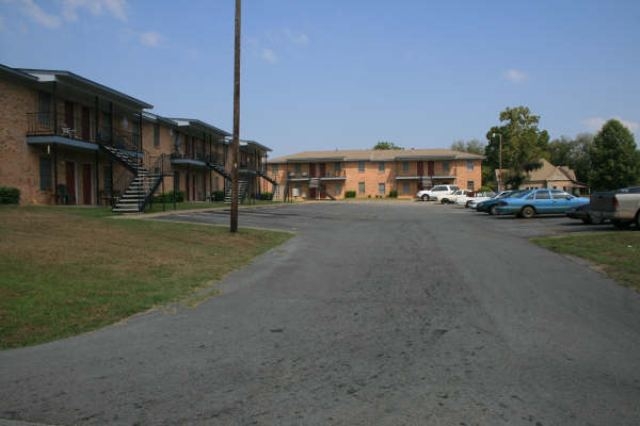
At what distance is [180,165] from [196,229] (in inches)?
1013

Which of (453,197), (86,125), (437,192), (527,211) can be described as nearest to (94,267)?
(86,125)

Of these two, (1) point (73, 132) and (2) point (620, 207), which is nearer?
(2) point (620, 207)

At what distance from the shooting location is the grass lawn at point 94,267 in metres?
6.95

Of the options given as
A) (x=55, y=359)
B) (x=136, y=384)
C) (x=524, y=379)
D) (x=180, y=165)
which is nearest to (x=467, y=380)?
(x=524, y=379)

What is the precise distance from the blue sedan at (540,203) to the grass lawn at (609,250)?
9237 millimetres

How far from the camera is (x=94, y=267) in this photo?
9945 mm

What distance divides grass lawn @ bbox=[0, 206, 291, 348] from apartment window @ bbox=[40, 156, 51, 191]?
26.9 feet

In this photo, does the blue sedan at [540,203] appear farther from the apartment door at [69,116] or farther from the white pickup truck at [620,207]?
the apartment door at [69,116]

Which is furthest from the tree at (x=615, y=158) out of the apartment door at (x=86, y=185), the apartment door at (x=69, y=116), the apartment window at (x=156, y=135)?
the apartment door at (x=69, y=116)

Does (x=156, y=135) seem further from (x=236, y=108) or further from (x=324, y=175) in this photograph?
(x=324, y=175)

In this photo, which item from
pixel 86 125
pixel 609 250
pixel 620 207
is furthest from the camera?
pixel 86 125

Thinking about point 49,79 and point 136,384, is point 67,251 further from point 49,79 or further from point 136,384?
point 49,79

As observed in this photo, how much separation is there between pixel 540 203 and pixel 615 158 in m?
51.5

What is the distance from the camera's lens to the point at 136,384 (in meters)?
4.61
